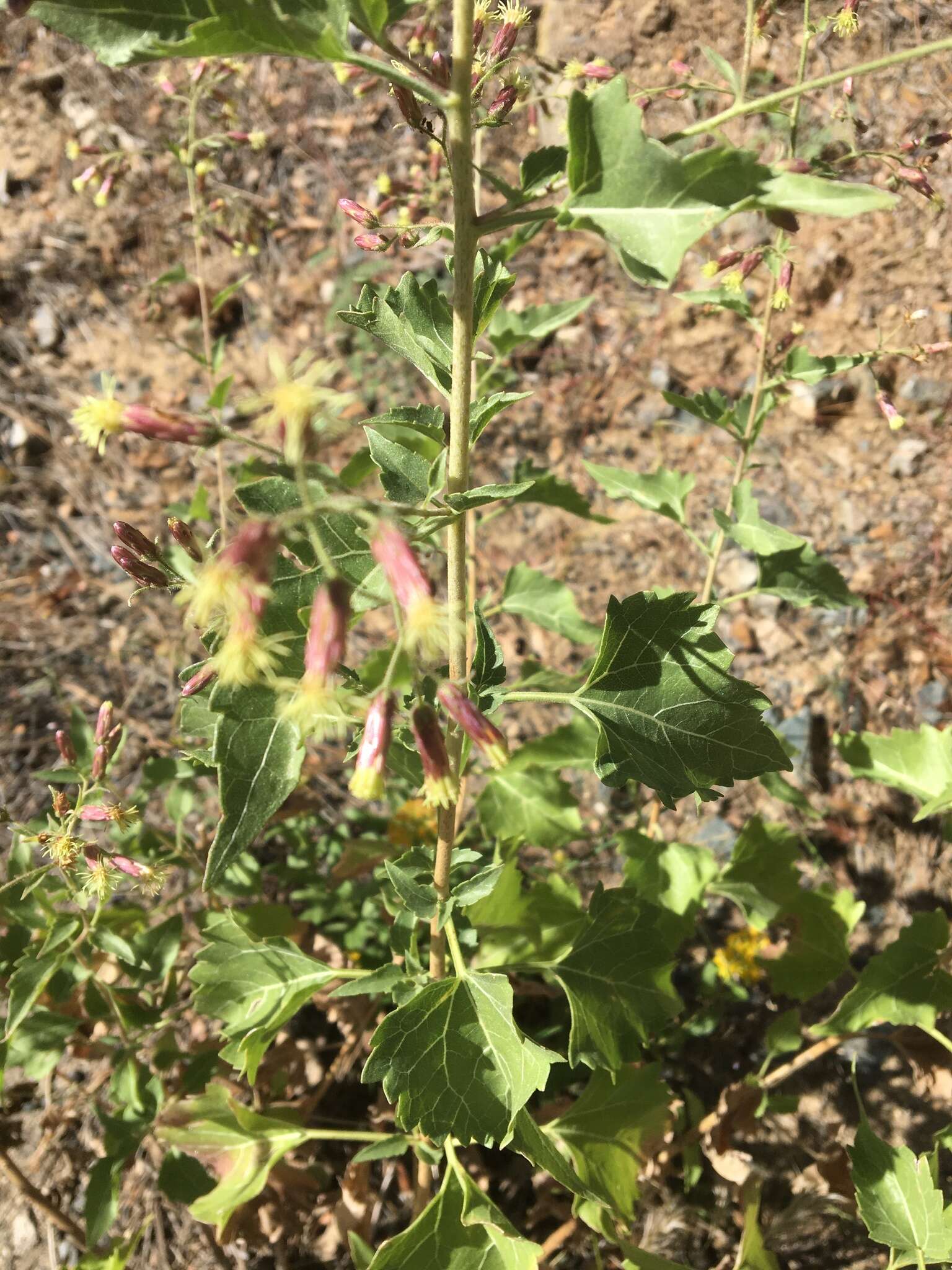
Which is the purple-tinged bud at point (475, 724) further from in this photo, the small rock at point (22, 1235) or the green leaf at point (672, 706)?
the small rock at point (22, 1235)

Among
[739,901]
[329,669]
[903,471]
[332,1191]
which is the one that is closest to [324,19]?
[329,669]

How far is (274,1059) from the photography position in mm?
2678

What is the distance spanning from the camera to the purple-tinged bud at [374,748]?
1.24m

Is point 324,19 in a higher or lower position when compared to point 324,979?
higher

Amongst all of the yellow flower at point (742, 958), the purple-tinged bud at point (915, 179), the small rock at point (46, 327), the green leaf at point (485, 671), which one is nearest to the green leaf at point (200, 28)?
the green leaf at point (485, 671)

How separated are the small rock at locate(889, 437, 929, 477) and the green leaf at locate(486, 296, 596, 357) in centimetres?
188

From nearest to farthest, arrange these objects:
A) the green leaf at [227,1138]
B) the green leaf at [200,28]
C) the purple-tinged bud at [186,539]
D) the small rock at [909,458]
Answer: the green leaf at [200,28], the purple-tinged bud at [186,539], the green leaf at [227,1138], the small rock at [909,458]

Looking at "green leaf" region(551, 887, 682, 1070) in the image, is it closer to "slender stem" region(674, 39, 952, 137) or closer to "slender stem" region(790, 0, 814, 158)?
"slender stem" region(674, 39, 952, 137)

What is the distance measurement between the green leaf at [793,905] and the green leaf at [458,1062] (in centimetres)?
98

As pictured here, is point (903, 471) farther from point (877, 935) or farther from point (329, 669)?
point (329, 669)

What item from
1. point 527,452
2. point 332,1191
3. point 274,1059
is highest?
point 527,452

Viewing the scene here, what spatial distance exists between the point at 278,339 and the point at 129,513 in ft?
4.13

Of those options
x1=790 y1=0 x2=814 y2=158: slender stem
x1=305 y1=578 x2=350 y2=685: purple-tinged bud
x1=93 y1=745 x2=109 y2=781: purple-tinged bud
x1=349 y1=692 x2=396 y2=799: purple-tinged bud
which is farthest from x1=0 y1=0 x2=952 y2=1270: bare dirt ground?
x1=305 y1=578 x2=350 y2=685: purple-tinged bud

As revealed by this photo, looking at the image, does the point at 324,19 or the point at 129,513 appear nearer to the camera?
Answer: the point at 324,19
